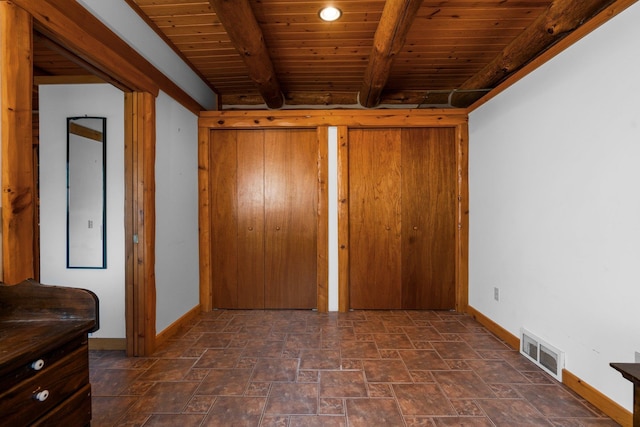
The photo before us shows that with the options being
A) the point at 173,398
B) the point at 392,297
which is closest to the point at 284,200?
the point at 392,297

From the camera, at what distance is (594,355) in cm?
179

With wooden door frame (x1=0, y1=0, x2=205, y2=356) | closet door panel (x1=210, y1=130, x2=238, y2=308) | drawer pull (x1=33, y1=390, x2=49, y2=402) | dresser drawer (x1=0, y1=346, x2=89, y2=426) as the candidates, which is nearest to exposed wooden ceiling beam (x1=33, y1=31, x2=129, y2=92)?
wooden door frame (x1=0, y1=0, x2=205, y2=356)

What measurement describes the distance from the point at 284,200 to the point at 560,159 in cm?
255

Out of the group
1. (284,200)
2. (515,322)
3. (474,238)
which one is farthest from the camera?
(284,200)

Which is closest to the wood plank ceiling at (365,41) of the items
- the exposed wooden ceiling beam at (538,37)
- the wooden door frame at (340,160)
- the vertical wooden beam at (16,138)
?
the exposed wooden ceiling beam at (538,37)

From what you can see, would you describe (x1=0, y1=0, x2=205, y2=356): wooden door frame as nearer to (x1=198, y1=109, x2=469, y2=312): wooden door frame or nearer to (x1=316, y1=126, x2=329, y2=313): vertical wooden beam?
(x1=198, y1=109, x2=469, y2=312): wooden door frame

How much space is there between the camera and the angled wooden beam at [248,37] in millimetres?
1858

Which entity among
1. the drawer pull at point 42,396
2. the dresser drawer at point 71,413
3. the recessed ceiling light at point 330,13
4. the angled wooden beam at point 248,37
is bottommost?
the dresser drawer at point 71,413

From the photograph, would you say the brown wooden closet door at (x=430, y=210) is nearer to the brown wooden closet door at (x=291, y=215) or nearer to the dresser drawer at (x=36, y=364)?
the brown wooden closet door at (x=291, y=215)

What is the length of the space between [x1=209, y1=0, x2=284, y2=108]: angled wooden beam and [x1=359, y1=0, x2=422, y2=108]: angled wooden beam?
0.92m

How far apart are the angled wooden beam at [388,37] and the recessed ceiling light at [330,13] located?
328 mm

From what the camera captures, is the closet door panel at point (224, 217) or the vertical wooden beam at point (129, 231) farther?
the closet door panel at point (224, 217)

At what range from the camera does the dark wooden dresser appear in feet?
3.22

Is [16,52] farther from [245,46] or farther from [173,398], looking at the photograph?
[173,398]
